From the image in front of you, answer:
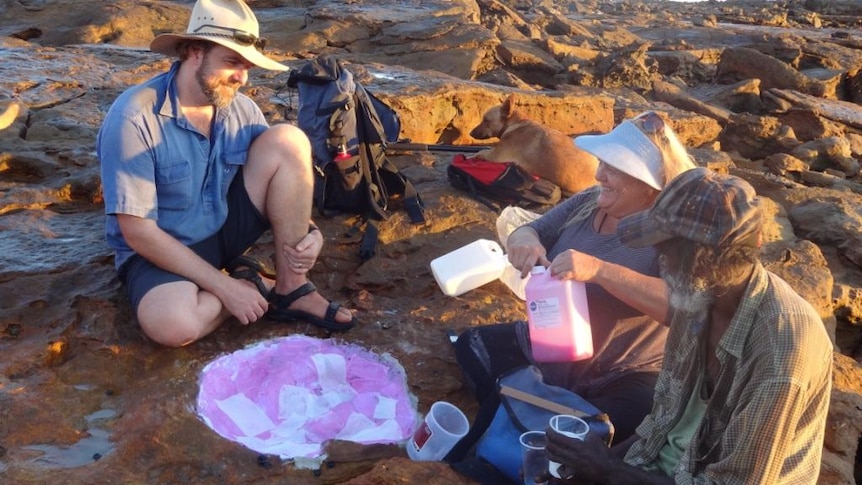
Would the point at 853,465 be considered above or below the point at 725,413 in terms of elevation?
below

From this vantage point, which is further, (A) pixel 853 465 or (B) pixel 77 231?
(B) pixel 77 231

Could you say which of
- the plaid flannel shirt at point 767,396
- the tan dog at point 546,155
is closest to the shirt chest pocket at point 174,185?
the plaid flannel shirt at point 767,396

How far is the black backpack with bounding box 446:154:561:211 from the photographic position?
5102 millimetres

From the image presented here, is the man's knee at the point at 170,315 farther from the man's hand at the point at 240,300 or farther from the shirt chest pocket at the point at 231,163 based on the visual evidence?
the shirt chest pocket at the point at 231,163

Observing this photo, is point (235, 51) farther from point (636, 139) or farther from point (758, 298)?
point (758, 298)

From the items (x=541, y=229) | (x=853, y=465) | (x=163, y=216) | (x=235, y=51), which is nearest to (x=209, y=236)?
(x=163, y=216)

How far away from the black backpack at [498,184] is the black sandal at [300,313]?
1.83 m

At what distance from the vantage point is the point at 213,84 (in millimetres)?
3221

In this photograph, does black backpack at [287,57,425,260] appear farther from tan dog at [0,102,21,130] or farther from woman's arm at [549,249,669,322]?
tan dog at [0,102,21,130]

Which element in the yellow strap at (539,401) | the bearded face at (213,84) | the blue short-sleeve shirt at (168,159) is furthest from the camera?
the bearded face at (213,84)

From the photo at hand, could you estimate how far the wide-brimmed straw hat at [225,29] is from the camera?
3.15 m

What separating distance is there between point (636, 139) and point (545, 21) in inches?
540

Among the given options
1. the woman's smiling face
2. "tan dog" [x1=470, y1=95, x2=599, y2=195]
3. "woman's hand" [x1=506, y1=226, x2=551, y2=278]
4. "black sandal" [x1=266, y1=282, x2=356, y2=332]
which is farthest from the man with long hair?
"tan dog" [x1=470, y1=95, x2=599, y2=195]

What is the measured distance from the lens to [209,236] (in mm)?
3465
